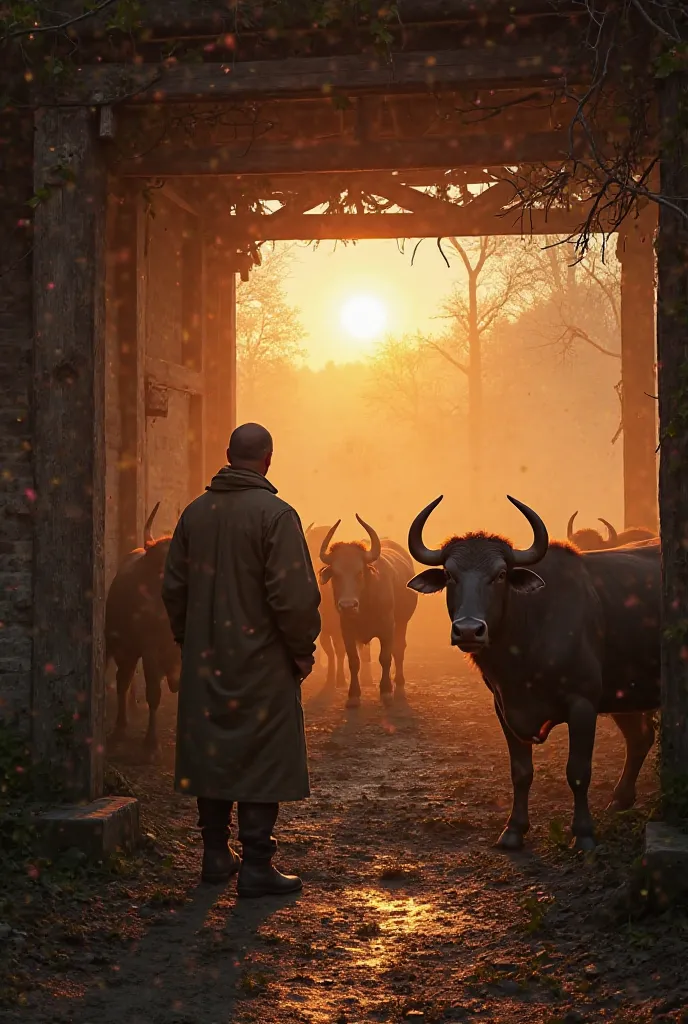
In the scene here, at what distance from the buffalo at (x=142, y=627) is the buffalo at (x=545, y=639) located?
3.25m

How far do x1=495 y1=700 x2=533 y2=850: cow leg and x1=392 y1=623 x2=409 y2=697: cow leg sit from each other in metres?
5.66

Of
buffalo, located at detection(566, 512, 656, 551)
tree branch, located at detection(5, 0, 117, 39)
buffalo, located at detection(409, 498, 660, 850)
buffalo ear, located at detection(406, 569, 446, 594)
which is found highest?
tree branch, located at detection(5, 0, 117, 39)

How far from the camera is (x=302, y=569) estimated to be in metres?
5.51

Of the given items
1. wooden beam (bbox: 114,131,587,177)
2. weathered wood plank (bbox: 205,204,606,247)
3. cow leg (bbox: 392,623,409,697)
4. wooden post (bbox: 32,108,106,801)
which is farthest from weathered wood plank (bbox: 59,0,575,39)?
cow leg (bbox: 392,623,409,697)

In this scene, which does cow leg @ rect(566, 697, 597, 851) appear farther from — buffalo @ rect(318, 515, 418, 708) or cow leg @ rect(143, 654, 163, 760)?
buffalo @ rect(318, 515, 418, 708)

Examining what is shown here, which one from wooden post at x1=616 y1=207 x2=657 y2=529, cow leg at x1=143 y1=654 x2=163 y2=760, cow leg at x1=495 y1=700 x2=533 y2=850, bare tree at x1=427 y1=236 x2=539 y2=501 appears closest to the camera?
cow leg at x1=495 y1=700 x2=533 y2=850

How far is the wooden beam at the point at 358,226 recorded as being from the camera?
41.9 feet

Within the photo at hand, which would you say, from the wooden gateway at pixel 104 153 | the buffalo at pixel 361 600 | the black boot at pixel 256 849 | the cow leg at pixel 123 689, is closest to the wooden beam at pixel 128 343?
the cow leg at pixel 123 689

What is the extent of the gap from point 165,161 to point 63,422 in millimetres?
1906

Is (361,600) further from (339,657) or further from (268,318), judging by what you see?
(268,318)

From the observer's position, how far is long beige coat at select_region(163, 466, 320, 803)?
5.47 metres

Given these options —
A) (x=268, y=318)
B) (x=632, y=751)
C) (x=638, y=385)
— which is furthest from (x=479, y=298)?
(x=632, y=751)

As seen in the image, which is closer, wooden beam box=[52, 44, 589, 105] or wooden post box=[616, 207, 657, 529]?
wooden beam box=[52, 44, 589, 105]

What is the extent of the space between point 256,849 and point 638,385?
1019 cm
